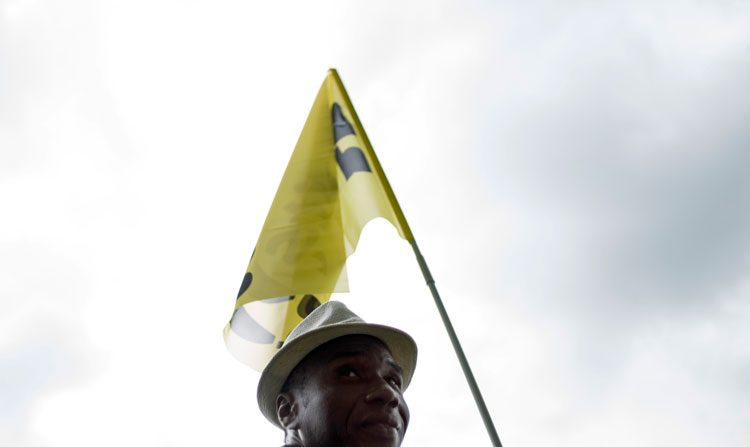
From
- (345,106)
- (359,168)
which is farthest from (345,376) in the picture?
(345,106)

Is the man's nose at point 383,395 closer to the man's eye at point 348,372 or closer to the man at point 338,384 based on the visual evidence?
the man at point 338,384

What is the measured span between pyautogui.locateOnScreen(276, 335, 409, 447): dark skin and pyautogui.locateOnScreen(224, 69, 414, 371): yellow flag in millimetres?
2377

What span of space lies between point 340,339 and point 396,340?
37 cm

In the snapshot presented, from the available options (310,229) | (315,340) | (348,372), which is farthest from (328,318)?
(310,229)

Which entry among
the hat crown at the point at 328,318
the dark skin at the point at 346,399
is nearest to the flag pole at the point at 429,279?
the dark skin at the point at 346,399

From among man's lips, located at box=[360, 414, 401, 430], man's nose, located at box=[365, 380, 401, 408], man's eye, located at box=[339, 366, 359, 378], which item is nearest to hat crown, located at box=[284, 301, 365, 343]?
man's eye, located at box=[339, 366, 359, 378]

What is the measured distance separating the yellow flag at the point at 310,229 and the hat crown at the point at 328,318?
7.10 feet

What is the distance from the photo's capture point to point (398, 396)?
3928 millimetres

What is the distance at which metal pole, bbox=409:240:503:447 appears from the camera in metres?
5.13

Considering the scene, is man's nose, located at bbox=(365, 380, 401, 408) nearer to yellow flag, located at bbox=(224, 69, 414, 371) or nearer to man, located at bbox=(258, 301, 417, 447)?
man, located at bbox=(258, 301, 417, 447)

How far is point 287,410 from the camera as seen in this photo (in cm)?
407

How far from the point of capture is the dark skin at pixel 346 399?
3.71m

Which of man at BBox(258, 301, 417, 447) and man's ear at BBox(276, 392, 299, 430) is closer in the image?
man at BBox(258, 301, 417, 447)

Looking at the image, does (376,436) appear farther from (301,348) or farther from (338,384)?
(301,348)
